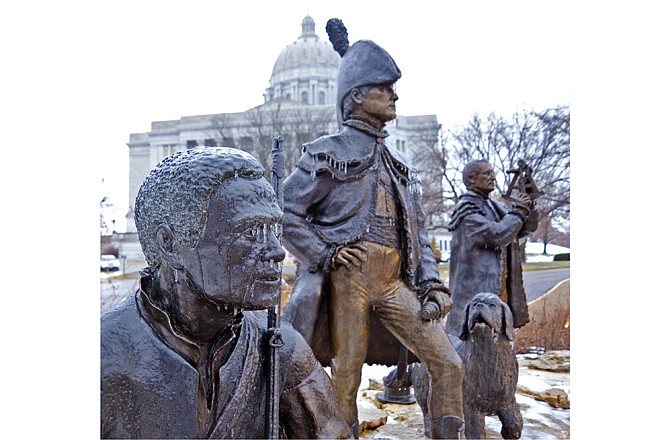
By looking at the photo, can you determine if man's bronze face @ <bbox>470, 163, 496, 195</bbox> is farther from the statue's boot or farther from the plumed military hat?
the statue's boot

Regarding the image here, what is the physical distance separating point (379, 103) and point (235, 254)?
2259mm

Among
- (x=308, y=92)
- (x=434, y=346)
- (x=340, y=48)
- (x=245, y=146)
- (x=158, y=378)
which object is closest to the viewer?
(x=158, y=378)

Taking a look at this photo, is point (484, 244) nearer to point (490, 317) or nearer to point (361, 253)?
point (490, 317)

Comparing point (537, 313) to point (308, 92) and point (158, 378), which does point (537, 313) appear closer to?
point (158, 378)

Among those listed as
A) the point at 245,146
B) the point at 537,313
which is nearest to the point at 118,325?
the point at 537,313

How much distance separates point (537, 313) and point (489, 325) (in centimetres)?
647

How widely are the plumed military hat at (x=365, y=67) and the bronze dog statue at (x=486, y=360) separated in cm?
159

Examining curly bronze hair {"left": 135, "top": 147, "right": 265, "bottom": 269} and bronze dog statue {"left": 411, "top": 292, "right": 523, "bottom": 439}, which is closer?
curly bronze hair {"left": 135, "top": 147, "right": 265, "bottom": 269}

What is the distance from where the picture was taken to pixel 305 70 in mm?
35094

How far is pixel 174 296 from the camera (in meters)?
1.32

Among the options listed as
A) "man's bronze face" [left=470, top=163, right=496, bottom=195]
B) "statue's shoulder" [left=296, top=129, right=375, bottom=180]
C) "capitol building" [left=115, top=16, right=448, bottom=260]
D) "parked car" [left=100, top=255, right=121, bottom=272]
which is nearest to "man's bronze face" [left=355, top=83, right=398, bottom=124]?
"statue's shoulder" [left=296, top=129, right=375, bottom=180]

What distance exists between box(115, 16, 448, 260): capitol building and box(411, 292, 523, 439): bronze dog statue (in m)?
7.19

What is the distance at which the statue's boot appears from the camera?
3.33 m

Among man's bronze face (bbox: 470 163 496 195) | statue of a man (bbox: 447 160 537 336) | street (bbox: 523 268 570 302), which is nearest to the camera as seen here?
statue of a man (bbox: 447 160 537 336)
